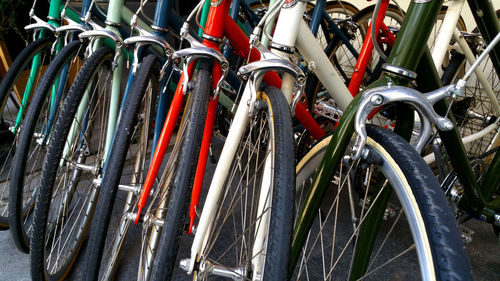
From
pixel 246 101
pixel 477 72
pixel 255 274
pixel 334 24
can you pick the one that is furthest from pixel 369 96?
pixel 334 24

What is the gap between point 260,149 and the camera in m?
0.86

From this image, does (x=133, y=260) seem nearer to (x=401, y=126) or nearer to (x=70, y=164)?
(x=70, y=164)

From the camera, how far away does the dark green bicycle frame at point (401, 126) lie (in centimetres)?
58

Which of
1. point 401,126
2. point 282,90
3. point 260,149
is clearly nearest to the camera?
point 401,126

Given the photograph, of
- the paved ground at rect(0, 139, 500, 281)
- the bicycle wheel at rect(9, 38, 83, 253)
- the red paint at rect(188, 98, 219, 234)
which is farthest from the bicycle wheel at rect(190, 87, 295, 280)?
the bicycle wheel at rect(9, 38, 83, 253)

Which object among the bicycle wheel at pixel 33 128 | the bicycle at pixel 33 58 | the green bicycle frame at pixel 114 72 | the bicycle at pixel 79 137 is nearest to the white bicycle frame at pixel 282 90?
the bicycle at pixel 79 137

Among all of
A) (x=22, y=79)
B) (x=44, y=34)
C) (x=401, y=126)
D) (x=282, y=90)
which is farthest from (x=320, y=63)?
(x=22, y=79)

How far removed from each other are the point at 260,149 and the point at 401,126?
354 mm

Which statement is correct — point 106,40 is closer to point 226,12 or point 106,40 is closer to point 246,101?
point 226,12

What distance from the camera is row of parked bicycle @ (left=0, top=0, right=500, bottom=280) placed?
1.72ft

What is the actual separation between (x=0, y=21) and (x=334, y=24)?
5.68 ft

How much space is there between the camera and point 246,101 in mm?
729

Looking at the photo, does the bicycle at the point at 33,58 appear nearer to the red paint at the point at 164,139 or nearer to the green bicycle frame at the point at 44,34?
the green bicycle frame at the point at 44,34

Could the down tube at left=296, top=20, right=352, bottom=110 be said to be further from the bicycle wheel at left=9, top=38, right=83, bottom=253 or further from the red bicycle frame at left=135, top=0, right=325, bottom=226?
the bicycle wheel at left=9, top=38, right=83, bottom=253
